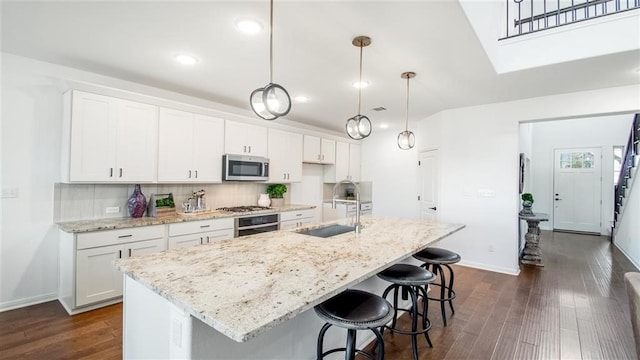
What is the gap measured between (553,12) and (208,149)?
4325 mm

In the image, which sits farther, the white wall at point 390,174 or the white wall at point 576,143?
the white wall at point 576,143

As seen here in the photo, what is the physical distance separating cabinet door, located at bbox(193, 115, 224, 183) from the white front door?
27.8 feet

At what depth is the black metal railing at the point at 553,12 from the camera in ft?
9.71

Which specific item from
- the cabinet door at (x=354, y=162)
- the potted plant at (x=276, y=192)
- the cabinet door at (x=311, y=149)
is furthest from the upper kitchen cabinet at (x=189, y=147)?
the cabinet door at (x=354, y=162)

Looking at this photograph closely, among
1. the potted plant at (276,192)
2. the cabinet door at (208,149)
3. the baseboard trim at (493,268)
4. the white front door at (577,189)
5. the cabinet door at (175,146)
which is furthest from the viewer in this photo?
the white front door at (577,189)

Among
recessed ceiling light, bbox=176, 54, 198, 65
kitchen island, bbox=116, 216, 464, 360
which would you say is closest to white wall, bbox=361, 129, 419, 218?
kitchen island, bbox=116, 216, 464, 360

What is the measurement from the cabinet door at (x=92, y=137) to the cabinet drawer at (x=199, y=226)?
33.1 inches

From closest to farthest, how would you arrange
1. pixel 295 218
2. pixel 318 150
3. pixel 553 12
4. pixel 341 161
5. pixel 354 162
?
pixel 553 12, pixel 295 218, pixel 318 150, pixel 341 161, pixel 354 162

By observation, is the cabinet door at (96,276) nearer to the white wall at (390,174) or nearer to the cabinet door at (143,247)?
the cabinet door at (143,247)

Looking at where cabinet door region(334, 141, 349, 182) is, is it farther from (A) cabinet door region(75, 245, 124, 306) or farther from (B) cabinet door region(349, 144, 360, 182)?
(A) cabinet door region(75, 245, 124, 306)

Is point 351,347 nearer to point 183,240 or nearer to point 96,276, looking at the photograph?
point 183,240

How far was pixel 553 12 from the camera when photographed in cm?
319

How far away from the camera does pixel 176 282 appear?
1.33m

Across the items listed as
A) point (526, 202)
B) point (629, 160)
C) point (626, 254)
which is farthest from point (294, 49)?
point (626, 254)
